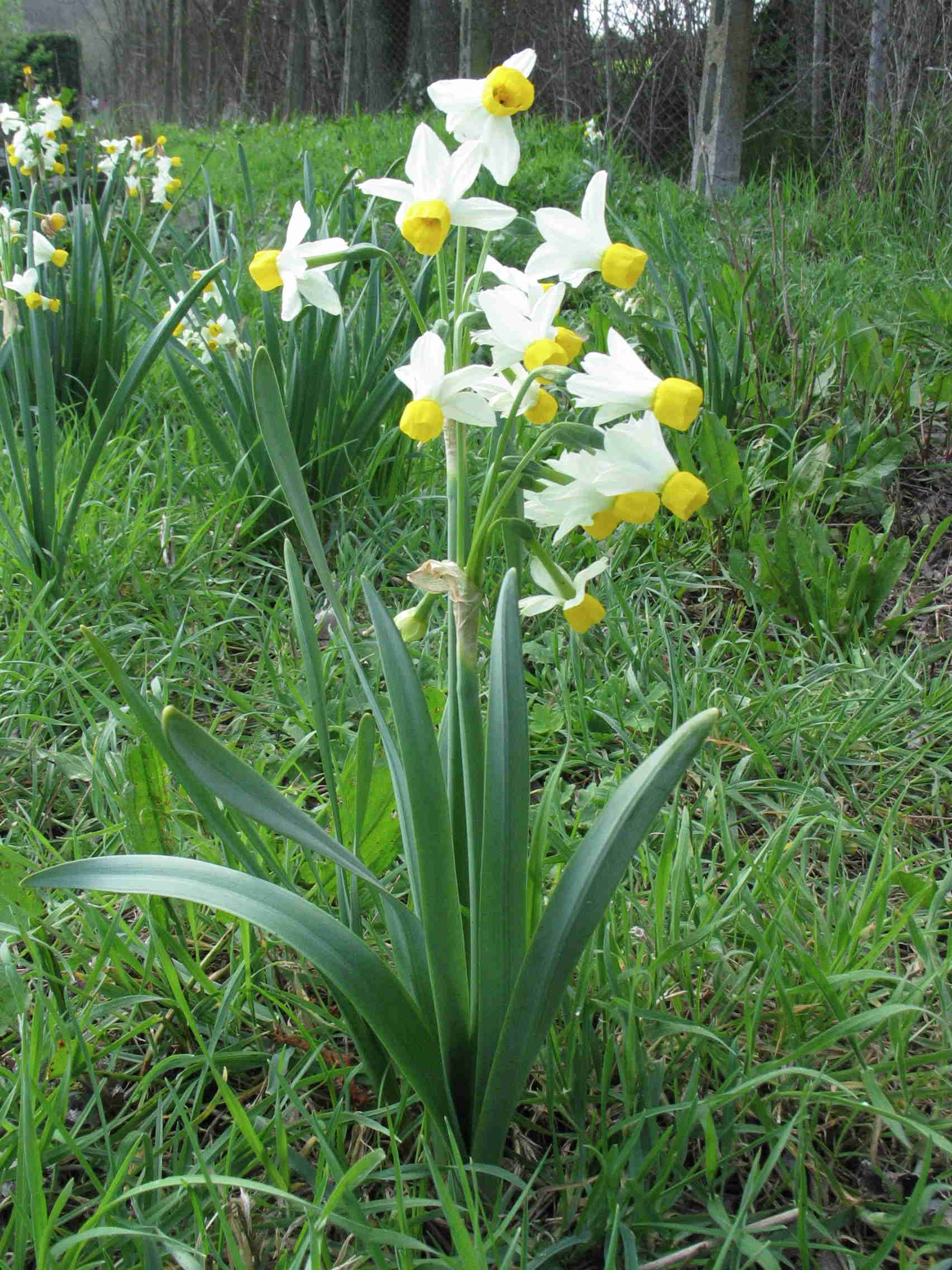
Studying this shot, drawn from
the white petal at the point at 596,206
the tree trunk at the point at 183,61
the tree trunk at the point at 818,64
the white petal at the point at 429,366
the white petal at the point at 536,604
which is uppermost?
the tree trunk at the point at 183,61

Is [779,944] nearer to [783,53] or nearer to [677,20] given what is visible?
[677,20]

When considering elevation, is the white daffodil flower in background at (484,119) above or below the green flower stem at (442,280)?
above

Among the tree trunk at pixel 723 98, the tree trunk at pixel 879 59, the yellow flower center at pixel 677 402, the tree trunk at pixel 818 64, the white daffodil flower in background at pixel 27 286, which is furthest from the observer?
the tree trunk at pixel 818 64

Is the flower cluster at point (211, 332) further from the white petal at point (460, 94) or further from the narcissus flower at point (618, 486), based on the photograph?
the narcissus flower at point (618, 486)

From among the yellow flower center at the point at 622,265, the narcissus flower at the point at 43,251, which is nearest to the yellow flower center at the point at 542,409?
the yellow flower center at the point at 622,265

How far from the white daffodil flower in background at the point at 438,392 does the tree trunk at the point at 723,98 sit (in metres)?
4.77

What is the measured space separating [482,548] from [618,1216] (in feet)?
1.79

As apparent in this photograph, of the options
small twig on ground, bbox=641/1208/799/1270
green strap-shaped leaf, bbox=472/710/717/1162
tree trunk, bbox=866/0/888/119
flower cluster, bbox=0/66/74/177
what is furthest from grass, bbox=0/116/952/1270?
tree trunk, bbox=866/0/888/119

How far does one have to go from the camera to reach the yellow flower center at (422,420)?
66 cm

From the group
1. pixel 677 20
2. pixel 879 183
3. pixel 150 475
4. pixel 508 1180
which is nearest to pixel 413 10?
pixel 677 20

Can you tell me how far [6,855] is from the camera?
41.4 inches

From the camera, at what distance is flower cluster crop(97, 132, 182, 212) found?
2797 mm

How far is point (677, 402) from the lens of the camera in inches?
25.8

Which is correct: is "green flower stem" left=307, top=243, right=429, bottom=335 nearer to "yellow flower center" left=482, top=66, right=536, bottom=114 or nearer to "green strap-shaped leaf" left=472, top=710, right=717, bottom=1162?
"yellow flower center" left=482, top=66, right=536, bottom=114
